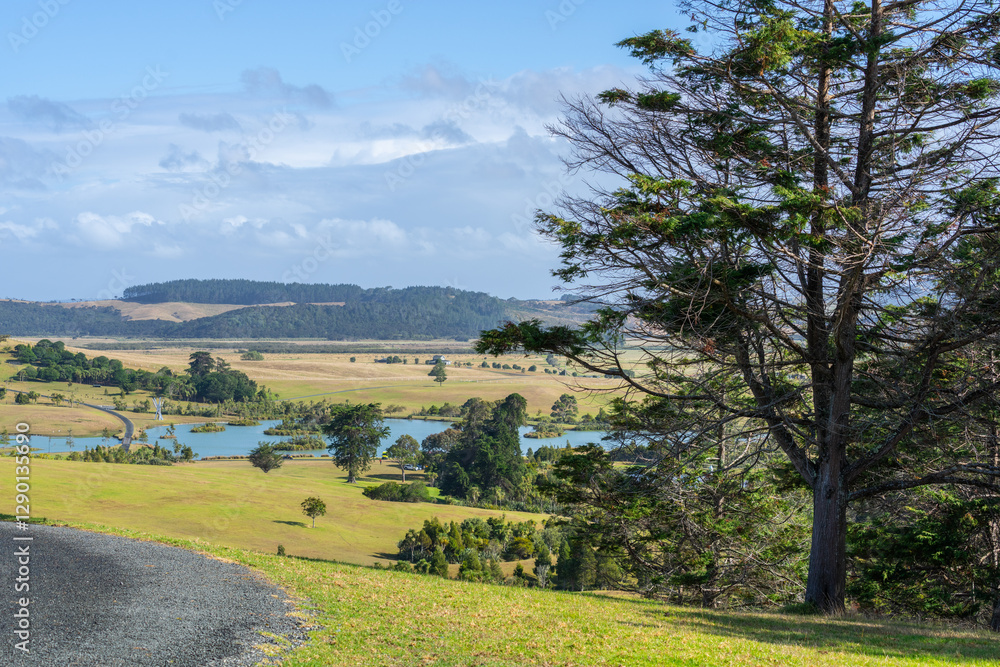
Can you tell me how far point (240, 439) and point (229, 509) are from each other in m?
51.7

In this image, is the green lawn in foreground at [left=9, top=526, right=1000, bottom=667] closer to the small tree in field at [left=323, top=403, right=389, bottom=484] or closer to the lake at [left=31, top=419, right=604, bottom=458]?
the small tree in field at [left=323, top=403, right=389, bottom=484]

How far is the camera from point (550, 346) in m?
12.2

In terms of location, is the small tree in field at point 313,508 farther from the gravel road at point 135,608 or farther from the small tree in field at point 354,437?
the gravel road at point 135,608

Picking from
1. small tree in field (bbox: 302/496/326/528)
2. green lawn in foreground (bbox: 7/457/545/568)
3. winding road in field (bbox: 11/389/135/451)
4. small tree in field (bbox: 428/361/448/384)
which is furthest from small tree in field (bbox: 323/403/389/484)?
small tree in field (bbox: 428/361/448/384)

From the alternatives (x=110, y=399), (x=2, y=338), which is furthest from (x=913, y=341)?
(x=2, y=338)

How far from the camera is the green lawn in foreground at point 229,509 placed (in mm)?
32094

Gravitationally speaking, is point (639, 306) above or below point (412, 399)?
above

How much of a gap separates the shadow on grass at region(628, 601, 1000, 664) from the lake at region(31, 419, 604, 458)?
188 feet

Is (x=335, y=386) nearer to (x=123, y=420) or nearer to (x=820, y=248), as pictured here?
(x=123, y=420)

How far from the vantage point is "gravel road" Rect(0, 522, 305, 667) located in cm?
725

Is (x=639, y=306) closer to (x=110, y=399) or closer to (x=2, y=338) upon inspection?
(x=110, y=399)

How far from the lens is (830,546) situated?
494 inches

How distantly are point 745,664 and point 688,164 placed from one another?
834cm

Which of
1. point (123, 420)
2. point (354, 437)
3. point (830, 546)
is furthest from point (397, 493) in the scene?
point (123, 420)
